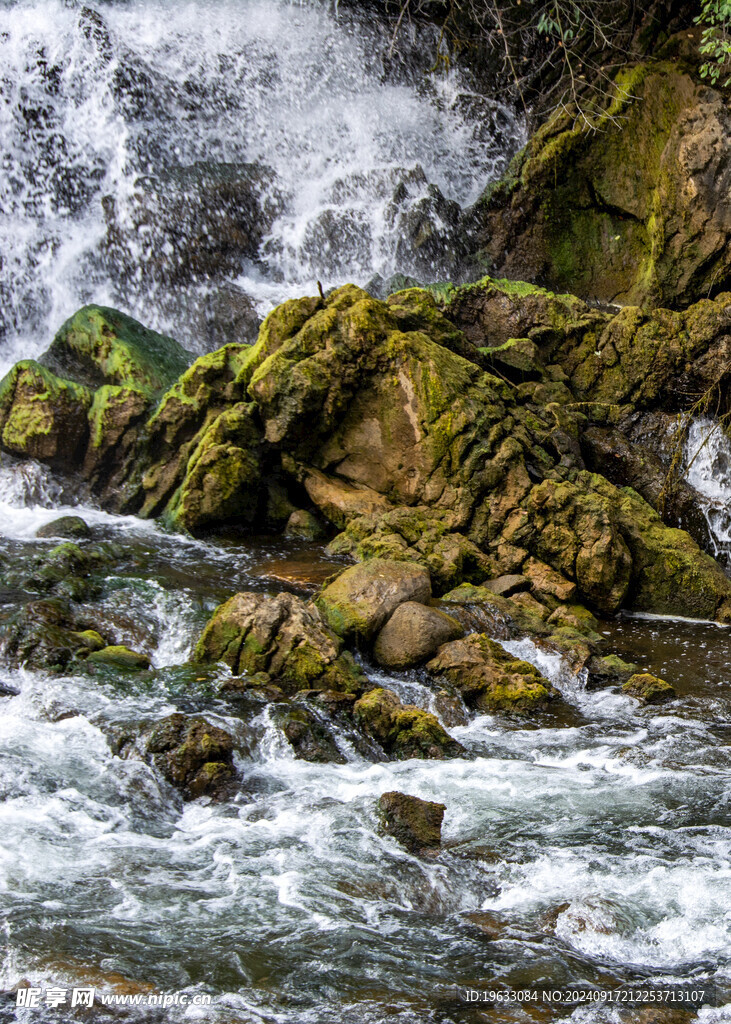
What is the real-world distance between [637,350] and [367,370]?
3986mm

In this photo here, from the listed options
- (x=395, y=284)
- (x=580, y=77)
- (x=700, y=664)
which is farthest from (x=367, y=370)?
(x=580, y=77)

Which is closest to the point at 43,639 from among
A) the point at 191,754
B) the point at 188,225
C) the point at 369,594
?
the point at 191,754

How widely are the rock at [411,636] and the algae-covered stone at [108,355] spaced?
6.02m

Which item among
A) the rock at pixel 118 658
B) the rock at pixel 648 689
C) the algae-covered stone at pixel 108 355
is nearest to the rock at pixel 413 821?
the rock at pixel 648 689

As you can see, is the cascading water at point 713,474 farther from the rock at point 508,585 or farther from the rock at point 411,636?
the rock at point 411,636

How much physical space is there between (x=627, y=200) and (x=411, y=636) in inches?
395

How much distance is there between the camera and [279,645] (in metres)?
7.86

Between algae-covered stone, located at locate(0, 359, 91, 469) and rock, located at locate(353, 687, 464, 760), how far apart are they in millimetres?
6946

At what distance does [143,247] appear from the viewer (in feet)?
52.9

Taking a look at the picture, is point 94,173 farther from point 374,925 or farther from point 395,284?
point 374,925

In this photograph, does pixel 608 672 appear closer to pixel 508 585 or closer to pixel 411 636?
pixel 508 585

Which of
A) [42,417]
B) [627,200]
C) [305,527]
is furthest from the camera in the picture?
[627,200]

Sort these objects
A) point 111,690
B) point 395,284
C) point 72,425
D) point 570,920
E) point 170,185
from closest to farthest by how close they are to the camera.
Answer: point 570,920, point 111,690, point 72,425, point 395,284, point 170,185

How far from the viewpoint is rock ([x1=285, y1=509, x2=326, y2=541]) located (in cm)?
1124
